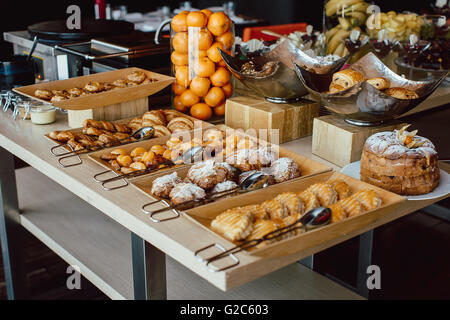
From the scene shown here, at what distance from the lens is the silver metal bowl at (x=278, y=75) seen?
1.46m

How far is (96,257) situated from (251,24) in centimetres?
370

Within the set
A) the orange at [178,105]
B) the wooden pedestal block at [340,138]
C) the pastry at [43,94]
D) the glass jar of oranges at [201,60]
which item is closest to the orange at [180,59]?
the glass jar of oranges at [201,60]

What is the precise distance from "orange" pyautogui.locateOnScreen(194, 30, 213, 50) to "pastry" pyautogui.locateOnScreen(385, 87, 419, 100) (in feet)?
1.93

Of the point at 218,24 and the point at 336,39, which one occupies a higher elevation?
the point at 218,24

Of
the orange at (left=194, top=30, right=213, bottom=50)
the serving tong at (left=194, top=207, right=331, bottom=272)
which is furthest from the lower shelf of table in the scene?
the orange at (left=194, top=30, right=213, bottom=50)

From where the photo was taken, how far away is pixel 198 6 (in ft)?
19.7

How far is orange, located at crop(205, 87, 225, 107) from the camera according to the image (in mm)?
1668

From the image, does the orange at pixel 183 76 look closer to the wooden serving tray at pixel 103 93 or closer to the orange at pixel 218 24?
the wooden serving tray at pixel 103 93

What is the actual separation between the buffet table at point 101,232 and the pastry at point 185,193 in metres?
0.05

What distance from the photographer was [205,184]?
3.59 ft

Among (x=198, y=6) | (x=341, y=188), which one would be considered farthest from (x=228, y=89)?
(x=198, y=6)

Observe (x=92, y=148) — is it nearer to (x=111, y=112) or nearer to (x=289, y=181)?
(x=111, y=112)

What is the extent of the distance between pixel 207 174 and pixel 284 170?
0.17 m
